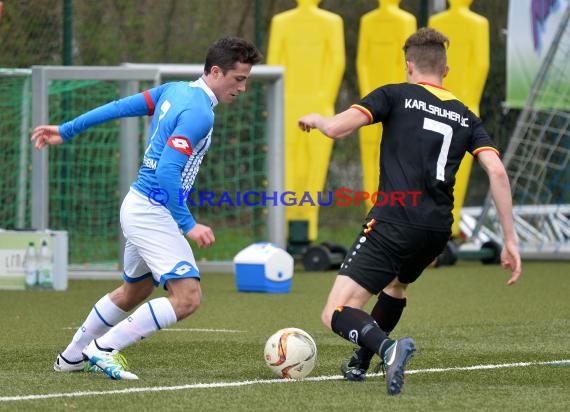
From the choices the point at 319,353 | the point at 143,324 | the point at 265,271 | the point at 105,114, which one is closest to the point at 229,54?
the point at 105,114

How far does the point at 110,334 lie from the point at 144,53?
8.75 metres

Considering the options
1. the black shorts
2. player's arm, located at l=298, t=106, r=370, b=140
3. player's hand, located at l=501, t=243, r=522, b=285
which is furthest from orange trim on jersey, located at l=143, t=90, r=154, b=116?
player's hand, located at l=501, t=243, r=522, b=285

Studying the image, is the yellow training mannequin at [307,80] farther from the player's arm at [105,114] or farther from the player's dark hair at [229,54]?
the player's dark hair at [229,54]

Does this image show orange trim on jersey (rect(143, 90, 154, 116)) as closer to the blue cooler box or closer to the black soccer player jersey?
the black soccer player jersey

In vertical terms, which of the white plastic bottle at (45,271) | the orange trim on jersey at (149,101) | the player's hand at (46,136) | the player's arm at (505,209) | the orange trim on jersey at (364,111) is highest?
the orange trim on jersey at (364,111)

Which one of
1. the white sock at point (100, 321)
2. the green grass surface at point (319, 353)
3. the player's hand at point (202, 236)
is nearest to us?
the green grass surface at point (319, 353)

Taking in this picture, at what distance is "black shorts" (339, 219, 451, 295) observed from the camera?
6.18m

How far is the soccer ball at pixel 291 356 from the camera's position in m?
6.46

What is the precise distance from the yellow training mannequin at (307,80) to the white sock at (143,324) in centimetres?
793

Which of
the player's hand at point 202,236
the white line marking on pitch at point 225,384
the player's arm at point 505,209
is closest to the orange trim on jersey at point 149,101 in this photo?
the player's hand at point 202,236

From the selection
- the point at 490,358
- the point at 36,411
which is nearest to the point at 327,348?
the point at 490,358

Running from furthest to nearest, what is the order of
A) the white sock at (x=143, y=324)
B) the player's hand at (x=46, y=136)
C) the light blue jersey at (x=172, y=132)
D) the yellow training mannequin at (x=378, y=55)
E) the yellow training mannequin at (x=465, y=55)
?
the yellow training mannequin at (x=465, y=55) → the yellow training mannequin at (x=378, y=55) → the player's hand at (x=46, y=136) → the white sock at (x=143, y=324) → the light blue jersey at (x=172, y=132)

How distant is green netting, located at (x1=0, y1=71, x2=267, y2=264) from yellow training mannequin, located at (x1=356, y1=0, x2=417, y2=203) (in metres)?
1.15

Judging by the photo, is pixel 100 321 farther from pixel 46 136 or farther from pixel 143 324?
pixel 46 136
